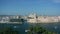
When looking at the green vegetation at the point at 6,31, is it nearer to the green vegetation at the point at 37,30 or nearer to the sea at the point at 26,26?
the sea at the point at 26,26

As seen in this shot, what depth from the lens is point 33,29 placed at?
3035 mm

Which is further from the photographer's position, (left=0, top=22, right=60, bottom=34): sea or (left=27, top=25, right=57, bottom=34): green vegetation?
(left=0, top=22, right=60, bottom=34): sea

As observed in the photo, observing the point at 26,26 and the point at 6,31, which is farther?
the point at 26,26

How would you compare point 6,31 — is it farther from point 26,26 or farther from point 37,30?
point 37,30

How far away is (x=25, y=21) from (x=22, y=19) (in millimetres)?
78

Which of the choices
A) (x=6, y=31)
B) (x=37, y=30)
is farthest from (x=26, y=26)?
(x=6, y=31)

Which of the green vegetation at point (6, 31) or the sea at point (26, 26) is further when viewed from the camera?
the sea at point (26, 26)

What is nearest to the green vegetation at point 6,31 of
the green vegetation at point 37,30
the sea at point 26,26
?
the sea at point 26,26

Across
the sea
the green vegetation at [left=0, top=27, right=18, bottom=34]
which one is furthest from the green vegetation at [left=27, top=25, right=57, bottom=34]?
the green vegetation at [left=0, top=27, right=18, bottom=34]

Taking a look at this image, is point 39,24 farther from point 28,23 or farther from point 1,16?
point 1,16

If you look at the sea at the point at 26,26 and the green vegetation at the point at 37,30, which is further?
the sea at the point at 26,26

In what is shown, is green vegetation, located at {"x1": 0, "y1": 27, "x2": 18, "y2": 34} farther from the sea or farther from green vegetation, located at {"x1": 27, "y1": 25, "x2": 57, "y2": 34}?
green vegetation, located at {"x1": 27, "y1": 25, "x2": 57, "y2": 34}

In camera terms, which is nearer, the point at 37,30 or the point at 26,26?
the point at 37,30

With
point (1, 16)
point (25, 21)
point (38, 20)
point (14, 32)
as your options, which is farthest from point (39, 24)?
point (1, 16)
